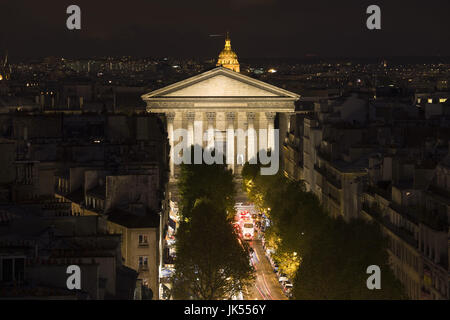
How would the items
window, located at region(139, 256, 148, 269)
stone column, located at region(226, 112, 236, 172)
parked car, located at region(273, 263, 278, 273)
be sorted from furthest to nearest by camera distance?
stone column, located at region(226, 112, 236, 172)
parked car, located at region(273, 263, 278, 273)
window, located at region(139, 256, 148, 269)

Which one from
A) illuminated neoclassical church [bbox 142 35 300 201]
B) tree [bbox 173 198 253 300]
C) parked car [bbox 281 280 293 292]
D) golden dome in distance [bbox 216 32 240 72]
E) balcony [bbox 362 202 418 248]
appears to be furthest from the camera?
golden dome in distance [bbox 216 32 240 72]

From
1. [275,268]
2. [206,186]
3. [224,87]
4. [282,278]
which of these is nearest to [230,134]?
[224,87]

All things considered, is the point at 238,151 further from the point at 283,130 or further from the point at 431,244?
the point at 431,244

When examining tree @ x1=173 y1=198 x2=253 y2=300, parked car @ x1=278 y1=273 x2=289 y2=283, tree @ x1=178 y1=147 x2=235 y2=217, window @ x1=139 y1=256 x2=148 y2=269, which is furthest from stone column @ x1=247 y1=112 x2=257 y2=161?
window @ x1=139 y1=256 x2=148 y2=269

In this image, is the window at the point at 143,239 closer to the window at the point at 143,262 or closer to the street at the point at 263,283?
the window at the point at 143,262

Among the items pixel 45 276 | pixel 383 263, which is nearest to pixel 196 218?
pixel 383 263

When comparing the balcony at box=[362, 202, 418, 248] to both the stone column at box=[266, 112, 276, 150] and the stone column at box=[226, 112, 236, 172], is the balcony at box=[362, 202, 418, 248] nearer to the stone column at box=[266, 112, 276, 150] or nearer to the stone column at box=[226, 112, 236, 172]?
the stone column at box=[266, 112, 276, 150]
